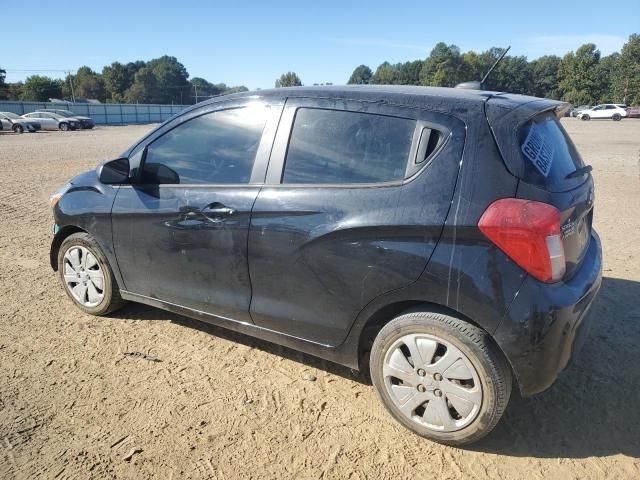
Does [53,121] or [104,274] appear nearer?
[104,274]

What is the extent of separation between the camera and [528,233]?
2195mm

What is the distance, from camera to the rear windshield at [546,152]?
Result: 2354 millimetres

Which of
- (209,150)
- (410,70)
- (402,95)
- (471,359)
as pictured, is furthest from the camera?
(410,70)

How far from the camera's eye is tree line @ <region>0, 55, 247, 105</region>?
277 feet

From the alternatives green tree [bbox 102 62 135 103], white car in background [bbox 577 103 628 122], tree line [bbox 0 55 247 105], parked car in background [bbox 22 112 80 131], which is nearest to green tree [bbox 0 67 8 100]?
tree line [bbox 0 55 247 105]

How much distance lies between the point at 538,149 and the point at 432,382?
4.36 feet

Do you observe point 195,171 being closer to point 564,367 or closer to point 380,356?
point 380,356

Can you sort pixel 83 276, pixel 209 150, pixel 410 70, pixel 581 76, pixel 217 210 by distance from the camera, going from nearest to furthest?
1. pixel 217 210
2. pixel 209 150
3. pixel 83 276
4. pixel 581 76
5. pixel 410 70

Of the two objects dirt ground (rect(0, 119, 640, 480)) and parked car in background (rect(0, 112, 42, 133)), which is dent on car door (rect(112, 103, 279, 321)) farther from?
parked car in background (rect(0, 112, 42, 133))

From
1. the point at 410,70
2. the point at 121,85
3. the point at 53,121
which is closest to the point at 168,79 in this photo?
the point at 121,85

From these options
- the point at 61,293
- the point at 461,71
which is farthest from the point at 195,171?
the point at 461,71

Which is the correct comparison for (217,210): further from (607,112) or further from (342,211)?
(607,112)

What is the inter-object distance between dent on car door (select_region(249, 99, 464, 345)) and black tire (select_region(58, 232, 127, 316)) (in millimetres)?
1470

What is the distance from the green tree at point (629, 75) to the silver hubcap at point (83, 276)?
83.8 m
